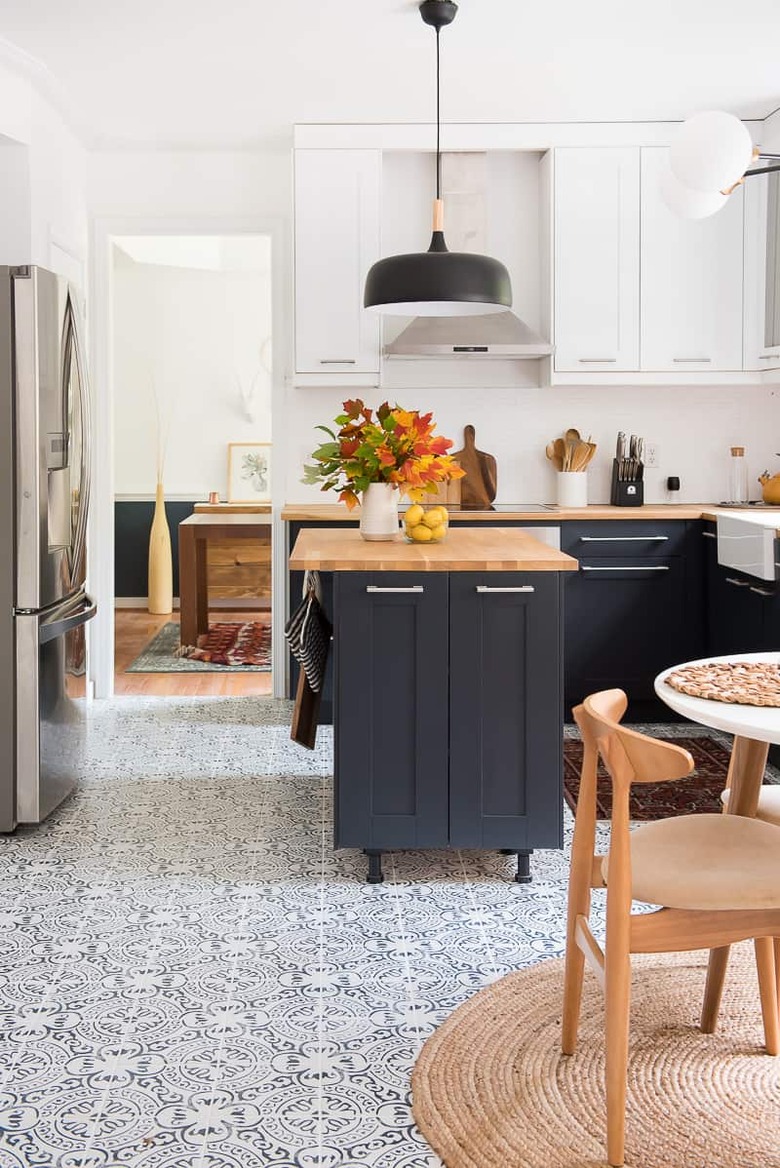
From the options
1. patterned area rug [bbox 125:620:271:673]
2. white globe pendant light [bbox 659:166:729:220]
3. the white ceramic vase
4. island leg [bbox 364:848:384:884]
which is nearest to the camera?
white globe pendant light [bbox 659:166:729:220]

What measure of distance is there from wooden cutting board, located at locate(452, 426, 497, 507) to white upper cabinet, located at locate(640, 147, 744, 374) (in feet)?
2.77

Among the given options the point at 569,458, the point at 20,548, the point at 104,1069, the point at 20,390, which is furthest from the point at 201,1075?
the point at 569,458

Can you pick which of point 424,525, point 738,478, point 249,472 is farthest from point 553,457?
point 249,472

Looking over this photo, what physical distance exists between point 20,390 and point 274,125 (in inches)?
88.3

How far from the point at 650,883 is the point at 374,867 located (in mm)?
1414

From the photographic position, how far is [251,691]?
5.84m

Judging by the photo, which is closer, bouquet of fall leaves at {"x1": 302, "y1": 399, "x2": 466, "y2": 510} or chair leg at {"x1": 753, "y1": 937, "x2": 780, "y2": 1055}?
chair leg at {"x1": 753, "y1": 937, "x2": 780, "y2": 1055}

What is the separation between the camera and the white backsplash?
18.2ft

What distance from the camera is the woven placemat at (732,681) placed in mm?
2039

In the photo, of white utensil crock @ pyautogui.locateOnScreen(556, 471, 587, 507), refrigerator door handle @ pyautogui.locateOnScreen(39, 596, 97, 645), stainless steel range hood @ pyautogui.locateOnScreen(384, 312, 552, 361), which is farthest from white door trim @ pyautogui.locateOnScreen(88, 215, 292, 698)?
refrigerator door handle @ pyautogui.locateOnScreen(39, 596, 97, 645)

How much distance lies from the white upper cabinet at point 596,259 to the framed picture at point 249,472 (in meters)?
3.91

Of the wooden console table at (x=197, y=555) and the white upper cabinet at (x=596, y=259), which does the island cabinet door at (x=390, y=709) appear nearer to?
the white upper cabinet at (x=596, y=259)

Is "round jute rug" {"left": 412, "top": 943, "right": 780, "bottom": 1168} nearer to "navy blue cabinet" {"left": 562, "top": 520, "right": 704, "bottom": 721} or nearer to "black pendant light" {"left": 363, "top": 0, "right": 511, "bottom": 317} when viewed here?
"black pendant light" {"left": 363, "top": 0, "right": 511, "bottom": 317}

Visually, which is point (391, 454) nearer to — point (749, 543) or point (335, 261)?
point (749, 543)
